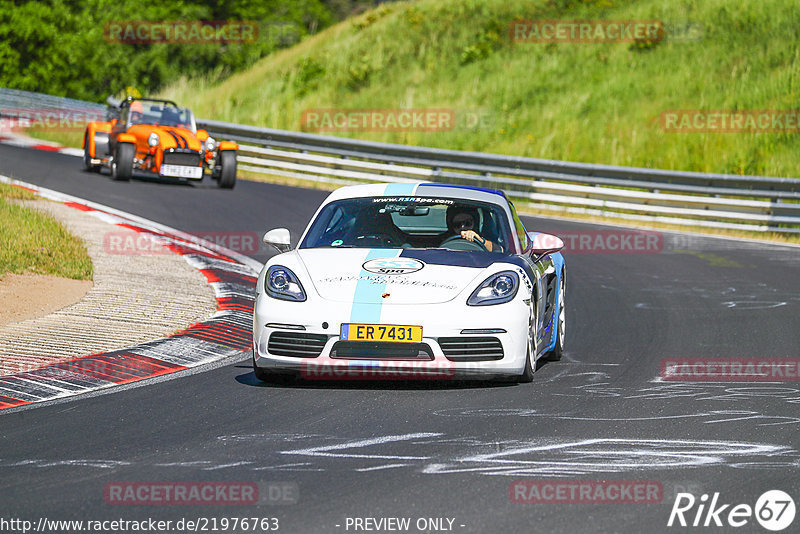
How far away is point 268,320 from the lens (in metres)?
7.64

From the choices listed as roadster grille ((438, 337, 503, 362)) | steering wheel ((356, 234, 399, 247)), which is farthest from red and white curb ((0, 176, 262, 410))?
roadster grille ((438, 337, 503, 362))

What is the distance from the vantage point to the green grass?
1191 centimetres

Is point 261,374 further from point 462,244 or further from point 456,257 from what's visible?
point 462,244

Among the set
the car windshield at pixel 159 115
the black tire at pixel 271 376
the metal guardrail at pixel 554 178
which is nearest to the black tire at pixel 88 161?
the car windshield at pixel 159 115

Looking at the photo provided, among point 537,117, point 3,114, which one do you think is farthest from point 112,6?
point 537,117

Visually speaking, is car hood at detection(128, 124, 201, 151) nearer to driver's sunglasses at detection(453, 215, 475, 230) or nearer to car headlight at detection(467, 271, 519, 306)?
driver's sunglasses at detection(453, 215, 475, 230)

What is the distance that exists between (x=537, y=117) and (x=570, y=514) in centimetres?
2750

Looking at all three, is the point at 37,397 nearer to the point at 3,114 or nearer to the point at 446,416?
the point at 446,416

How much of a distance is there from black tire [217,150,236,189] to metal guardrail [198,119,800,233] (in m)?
2.87

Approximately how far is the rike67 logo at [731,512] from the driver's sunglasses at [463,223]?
3.89 m

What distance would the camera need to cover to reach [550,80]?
34250 mm

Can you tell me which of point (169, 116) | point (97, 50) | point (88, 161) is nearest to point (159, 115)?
point (169, 116)

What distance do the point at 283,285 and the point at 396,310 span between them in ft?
2.71

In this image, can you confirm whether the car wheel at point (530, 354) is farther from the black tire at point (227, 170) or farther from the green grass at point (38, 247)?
the black tire at point (227, 170)
